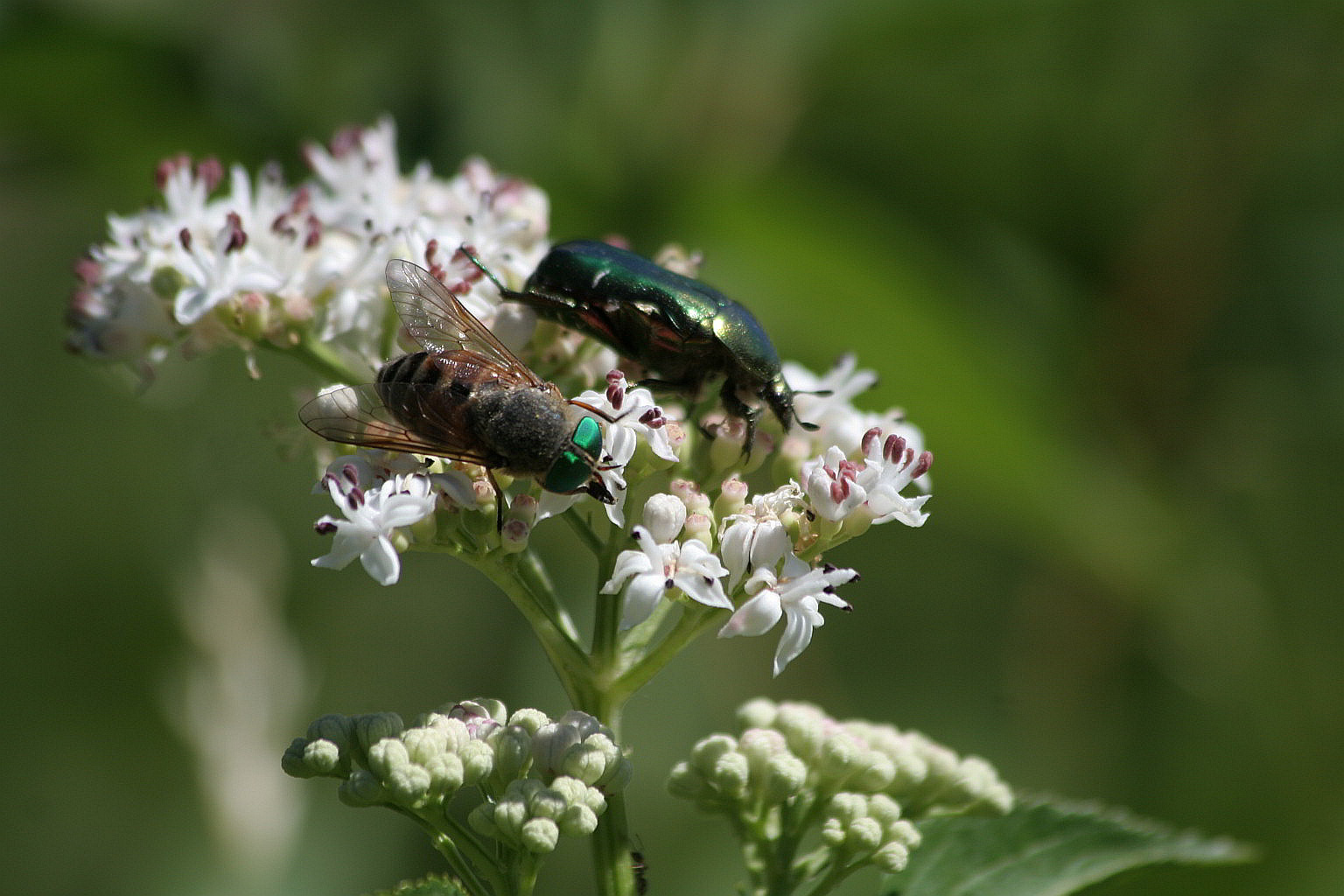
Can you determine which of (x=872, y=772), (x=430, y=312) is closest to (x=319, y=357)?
(x=430, y=312)

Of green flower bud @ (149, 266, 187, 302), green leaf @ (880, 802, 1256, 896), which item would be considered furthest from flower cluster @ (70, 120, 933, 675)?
green leaf @ (880, 802, 1256, 896)

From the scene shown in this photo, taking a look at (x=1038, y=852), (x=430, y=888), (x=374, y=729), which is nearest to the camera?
(x=430, y=888)

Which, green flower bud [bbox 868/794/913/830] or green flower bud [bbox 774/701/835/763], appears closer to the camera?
green flower bud [bbox 868/794/913/830]

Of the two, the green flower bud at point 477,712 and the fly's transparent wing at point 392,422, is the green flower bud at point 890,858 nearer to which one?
the green flower bud at point 477,712

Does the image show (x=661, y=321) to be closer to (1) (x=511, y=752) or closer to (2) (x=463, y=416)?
(2) (x=463, y=416)

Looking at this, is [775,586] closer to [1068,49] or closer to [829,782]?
[829,782]

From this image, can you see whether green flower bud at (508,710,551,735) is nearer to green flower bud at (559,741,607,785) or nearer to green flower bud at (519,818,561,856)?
green flower bud at (559,741,607,785)

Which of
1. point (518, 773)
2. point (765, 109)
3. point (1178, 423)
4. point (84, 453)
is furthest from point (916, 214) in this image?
point (84, 453)
